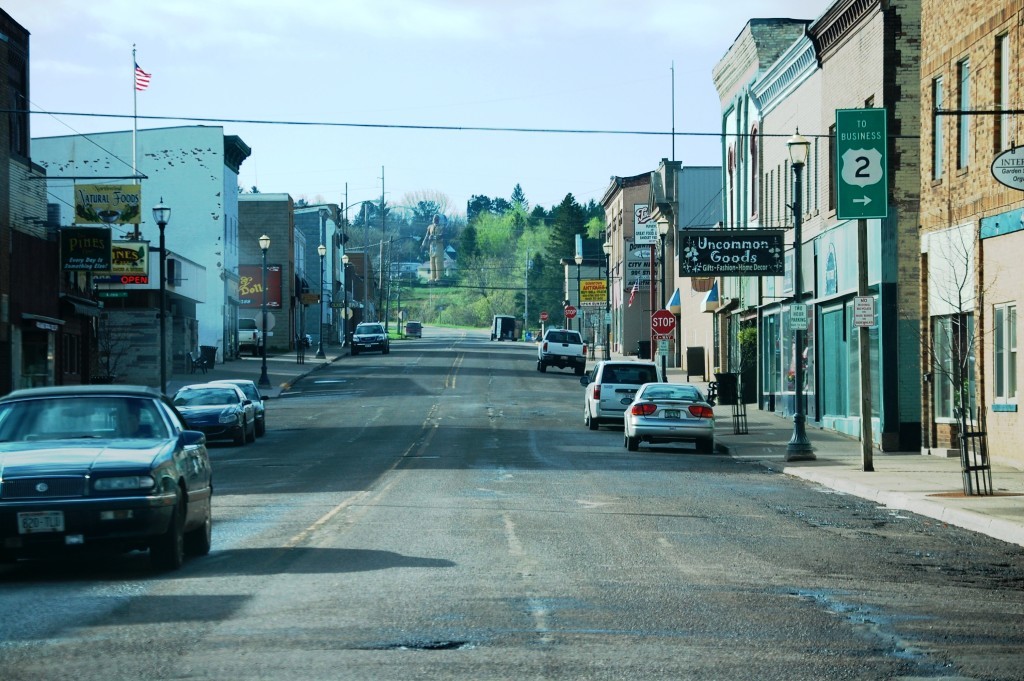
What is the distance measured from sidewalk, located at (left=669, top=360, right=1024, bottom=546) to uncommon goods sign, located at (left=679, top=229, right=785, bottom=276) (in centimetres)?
403

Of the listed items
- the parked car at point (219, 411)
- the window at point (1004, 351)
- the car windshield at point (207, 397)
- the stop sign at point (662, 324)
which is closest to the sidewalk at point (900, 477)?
the window at point (1004, 351)

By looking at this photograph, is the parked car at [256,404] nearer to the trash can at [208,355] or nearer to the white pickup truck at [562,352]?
the trash can at [208,355]

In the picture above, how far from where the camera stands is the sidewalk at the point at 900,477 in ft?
56.2

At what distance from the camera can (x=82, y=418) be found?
43.1 feet

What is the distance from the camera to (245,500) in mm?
20156

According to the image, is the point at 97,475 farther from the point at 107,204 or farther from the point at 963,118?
the point at 107,204

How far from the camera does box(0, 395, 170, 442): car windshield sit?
1292 centimetres

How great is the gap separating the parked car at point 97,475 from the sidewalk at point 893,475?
8.43 meters

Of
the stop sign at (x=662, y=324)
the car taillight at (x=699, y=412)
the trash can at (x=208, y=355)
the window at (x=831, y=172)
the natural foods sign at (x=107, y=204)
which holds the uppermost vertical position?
the natural foods sign at (x=107, y=204)

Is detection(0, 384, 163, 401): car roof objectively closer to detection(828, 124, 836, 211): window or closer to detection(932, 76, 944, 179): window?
detection(932, 76, 944, 179): window

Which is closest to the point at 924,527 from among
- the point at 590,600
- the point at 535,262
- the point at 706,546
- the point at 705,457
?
the point at 706,546

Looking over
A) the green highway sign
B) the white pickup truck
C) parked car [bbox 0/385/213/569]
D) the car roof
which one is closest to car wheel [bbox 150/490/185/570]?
parked car [bbox 0/385/213/569]

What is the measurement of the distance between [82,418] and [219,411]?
2080cm

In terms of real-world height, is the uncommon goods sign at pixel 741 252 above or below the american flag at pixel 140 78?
below
